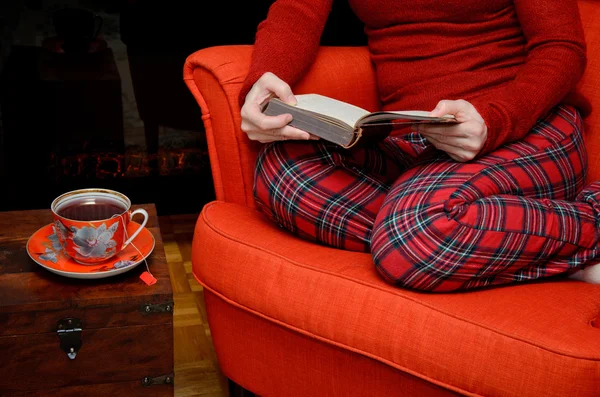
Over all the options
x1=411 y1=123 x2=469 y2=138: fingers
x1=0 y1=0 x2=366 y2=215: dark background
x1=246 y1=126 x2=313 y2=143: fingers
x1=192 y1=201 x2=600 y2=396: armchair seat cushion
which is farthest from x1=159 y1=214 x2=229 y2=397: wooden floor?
x1=411 y1=123 x2=469 y2=138: fingers

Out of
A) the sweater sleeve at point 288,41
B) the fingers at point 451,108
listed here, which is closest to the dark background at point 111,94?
the sweater sleeve at point 288,41

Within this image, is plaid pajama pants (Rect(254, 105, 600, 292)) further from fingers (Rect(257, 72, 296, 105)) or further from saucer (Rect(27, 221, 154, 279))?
saucer (Rect(27, 221, 154, 279))

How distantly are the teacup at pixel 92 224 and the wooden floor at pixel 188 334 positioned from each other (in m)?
0.39

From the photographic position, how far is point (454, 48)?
47.7 inches

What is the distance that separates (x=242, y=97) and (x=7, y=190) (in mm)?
958

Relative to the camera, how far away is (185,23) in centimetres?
174

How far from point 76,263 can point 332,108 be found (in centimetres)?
42

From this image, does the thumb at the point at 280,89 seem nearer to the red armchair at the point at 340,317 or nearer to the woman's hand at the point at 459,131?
the red armchair at the point at 340,317

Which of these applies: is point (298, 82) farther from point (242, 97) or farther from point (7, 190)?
point (7, 190)

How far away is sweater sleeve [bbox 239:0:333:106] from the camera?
1.16 metres

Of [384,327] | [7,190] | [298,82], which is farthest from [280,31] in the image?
[7,190]

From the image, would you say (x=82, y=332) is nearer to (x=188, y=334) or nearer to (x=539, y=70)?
(x=188, y=334)

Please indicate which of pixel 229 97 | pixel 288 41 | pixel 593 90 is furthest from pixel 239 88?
pixel 593 90

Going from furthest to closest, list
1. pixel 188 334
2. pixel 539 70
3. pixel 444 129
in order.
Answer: pixel 188 334 → pixel 539 70 → pixel 444 129
